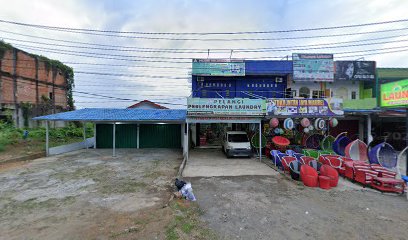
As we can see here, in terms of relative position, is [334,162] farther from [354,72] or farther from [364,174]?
[354,72]

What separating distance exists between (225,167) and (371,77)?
16513 millimetres

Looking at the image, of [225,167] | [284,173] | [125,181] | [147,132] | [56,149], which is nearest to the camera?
[125,181]

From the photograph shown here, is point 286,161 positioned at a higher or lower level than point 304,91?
lower

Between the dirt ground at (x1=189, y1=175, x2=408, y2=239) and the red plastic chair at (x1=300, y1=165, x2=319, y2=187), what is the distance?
0.31 m

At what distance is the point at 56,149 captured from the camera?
16.3 m

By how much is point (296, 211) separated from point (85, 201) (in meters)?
6.46

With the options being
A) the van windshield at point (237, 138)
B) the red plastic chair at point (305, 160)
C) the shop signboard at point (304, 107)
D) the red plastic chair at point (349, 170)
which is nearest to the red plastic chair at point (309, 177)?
the red plastic chair at point (305, 160)

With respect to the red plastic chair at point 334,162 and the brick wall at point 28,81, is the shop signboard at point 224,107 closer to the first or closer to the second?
the red plastic chair at point 334,162

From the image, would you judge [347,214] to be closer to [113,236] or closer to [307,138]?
[113,236]

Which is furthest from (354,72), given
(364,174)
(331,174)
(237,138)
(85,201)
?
(85,201)

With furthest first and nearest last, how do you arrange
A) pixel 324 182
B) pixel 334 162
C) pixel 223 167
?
pixel 223 167, pixel 334 162, pixel 324 182

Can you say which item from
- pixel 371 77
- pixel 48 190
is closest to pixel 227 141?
pixel 48 190

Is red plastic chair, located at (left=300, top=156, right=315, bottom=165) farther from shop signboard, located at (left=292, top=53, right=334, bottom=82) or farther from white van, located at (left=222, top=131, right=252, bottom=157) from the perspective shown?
shop signboard, located at (left=292, top=53, right=334, bottom=82)

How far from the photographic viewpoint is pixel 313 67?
1833cm
